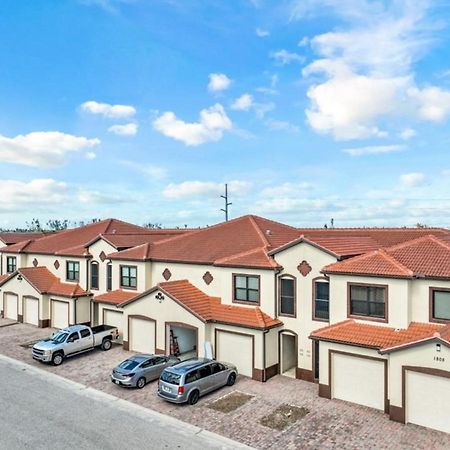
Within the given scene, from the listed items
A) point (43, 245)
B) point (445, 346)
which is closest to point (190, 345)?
point (445, 346)

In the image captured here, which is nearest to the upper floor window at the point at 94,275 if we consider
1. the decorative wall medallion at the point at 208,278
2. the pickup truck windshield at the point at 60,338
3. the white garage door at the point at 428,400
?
the pickup truck windshield at the point at 60,338

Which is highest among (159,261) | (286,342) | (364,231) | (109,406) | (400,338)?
(364,231)

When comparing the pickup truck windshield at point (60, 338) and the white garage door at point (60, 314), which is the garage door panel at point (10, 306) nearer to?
the white garage door at point (60, 314)

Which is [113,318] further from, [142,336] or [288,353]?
[288,353]

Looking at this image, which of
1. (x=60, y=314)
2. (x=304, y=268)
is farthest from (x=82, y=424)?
(x=60, y=314)

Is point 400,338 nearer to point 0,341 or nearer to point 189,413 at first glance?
point 189,413

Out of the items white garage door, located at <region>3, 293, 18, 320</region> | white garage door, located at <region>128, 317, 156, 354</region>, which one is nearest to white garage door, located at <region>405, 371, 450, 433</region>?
white garage door, located at <region>128, 317, 156, 354</region>

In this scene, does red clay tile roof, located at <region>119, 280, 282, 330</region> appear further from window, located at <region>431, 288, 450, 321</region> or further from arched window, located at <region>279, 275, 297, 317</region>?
window, located at <region>431, 288, 450, 321</region>
